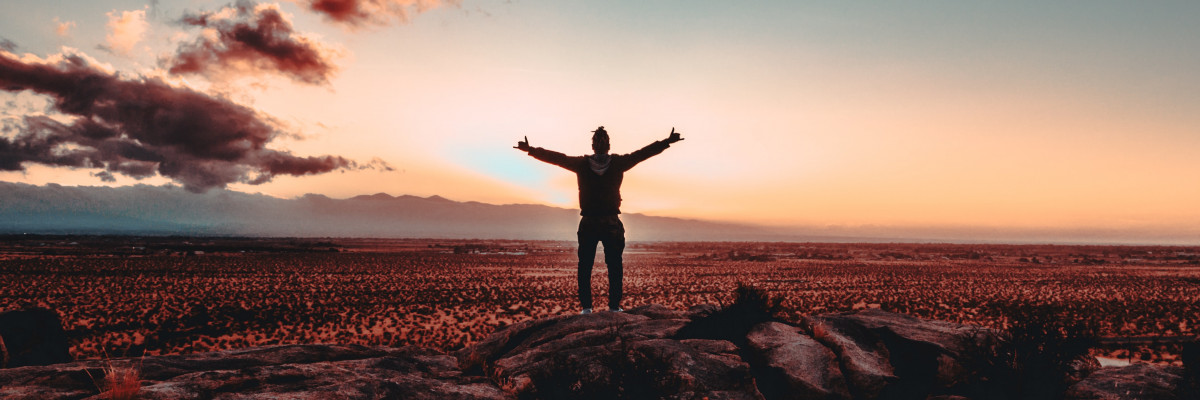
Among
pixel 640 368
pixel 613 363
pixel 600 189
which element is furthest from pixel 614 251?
pixel 640 368

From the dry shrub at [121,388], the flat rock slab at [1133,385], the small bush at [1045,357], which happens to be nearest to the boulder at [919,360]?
the small bush at [1045,357]

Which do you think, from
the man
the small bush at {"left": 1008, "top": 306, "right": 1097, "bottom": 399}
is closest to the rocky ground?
the small bush at {"left": 1008, "top": 306, "right": 1097, "bottom": 399}

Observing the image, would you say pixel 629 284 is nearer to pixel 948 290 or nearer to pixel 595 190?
pixel 948 290

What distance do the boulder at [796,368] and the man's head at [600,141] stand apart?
13.0 feet

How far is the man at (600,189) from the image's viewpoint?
915 centimetres

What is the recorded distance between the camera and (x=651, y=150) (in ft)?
30.0

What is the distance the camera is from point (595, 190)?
30.1 ft

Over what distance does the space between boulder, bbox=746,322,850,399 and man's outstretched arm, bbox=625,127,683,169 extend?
3.35 m

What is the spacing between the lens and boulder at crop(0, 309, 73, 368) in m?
7.75

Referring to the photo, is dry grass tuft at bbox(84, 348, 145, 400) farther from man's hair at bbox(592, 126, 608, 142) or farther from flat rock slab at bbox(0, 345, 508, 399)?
man's hair at bbox(592, 126, 608, 142)

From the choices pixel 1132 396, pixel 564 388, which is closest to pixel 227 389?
pixel 564 388

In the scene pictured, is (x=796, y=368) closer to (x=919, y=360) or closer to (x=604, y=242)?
(x=919, y=360)

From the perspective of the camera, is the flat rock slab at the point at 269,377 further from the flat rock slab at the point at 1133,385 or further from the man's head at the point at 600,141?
the flat rock slab at the point at 1133,385

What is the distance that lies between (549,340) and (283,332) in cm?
1646
